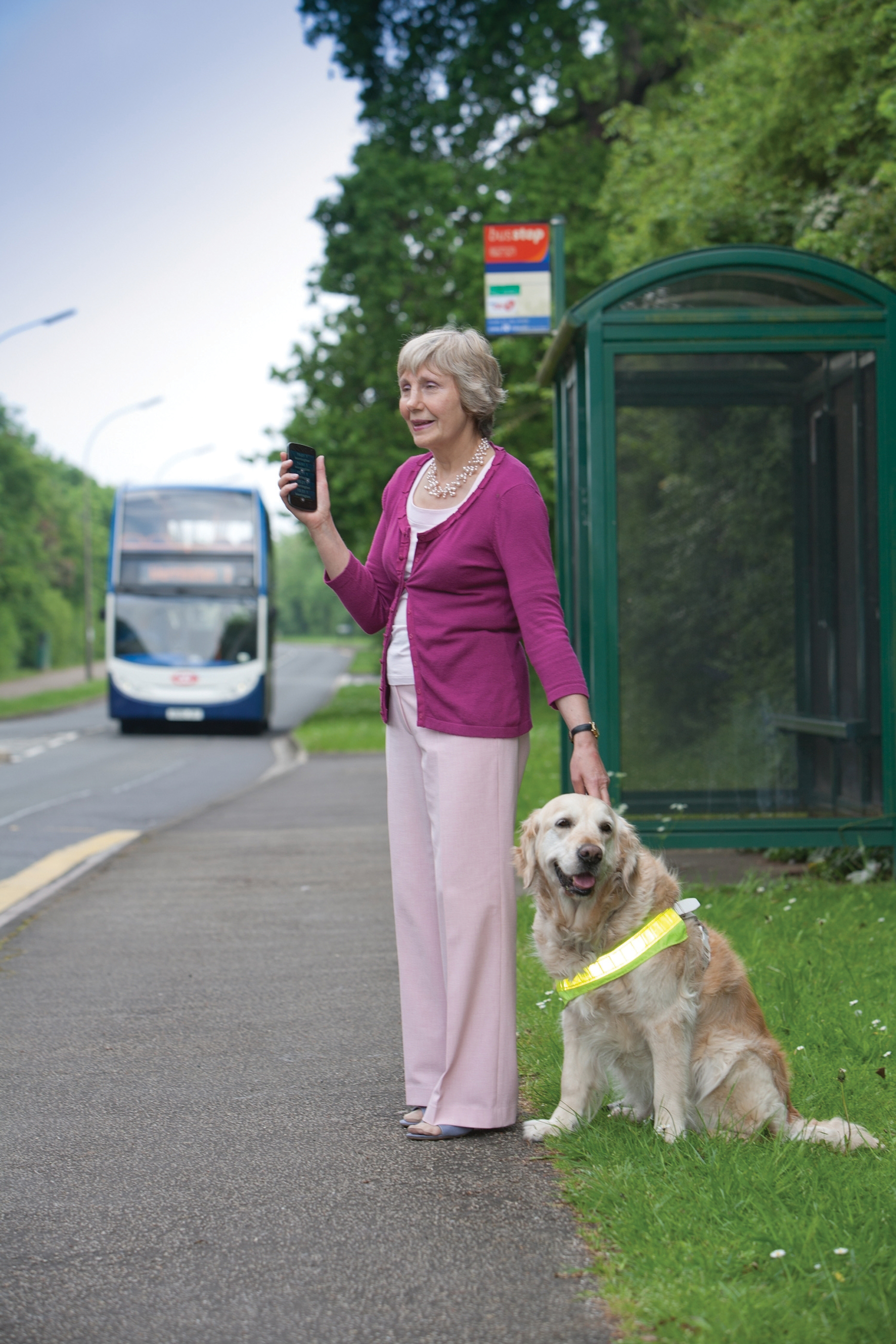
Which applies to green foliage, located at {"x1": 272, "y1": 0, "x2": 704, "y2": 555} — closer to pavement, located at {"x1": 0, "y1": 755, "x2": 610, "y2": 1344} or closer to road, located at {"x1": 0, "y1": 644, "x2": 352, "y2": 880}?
road, located at {"x1": 0, "y1": 644, "x2": 352, "y2": 880}

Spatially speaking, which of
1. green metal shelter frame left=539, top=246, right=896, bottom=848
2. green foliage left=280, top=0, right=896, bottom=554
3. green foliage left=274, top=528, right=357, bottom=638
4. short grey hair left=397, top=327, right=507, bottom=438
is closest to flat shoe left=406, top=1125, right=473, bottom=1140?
short grey hair left=397, top=327, right=507, bottom=438

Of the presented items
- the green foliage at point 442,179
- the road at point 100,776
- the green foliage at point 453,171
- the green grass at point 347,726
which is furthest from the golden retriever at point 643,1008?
the green foliage at point 442,179

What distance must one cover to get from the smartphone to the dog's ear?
99 centimetres

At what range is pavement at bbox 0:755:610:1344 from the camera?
2590mm

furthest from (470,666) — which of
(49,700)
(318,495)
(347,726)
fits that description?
(49,700)

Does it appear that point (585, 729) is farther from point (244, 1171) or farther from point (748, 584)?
point (748, 584)

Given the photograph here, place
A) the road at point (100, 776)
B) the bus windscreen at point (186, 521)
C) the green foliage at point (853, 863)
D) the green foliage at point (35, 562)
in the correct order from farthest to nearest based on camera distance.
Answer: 1. the green foliage at point (35, 562)
2. the bus windscreen at point (186, 521)
3. the road at point (100, 776)
4. the green foliage at point (853, 863)

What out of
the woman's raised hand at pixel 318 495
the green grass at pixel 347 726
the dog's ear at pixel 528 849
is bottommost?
the green grass at pixel 347 726

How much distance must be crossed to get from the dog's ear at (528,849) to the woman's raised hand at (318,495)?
95 cm

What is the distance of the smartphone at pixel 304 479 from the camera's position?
3.61 meters

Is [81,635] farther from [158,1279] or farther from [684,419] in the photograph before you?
[158,1279]

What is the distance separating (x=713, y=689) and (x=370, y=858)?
272 centimetres

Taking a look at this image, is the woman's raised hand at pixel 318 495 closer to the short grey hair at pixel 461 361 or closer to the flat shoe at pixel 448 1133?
the short grey hair at pixel 461 361

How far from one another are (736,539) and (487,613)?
14.2ft
